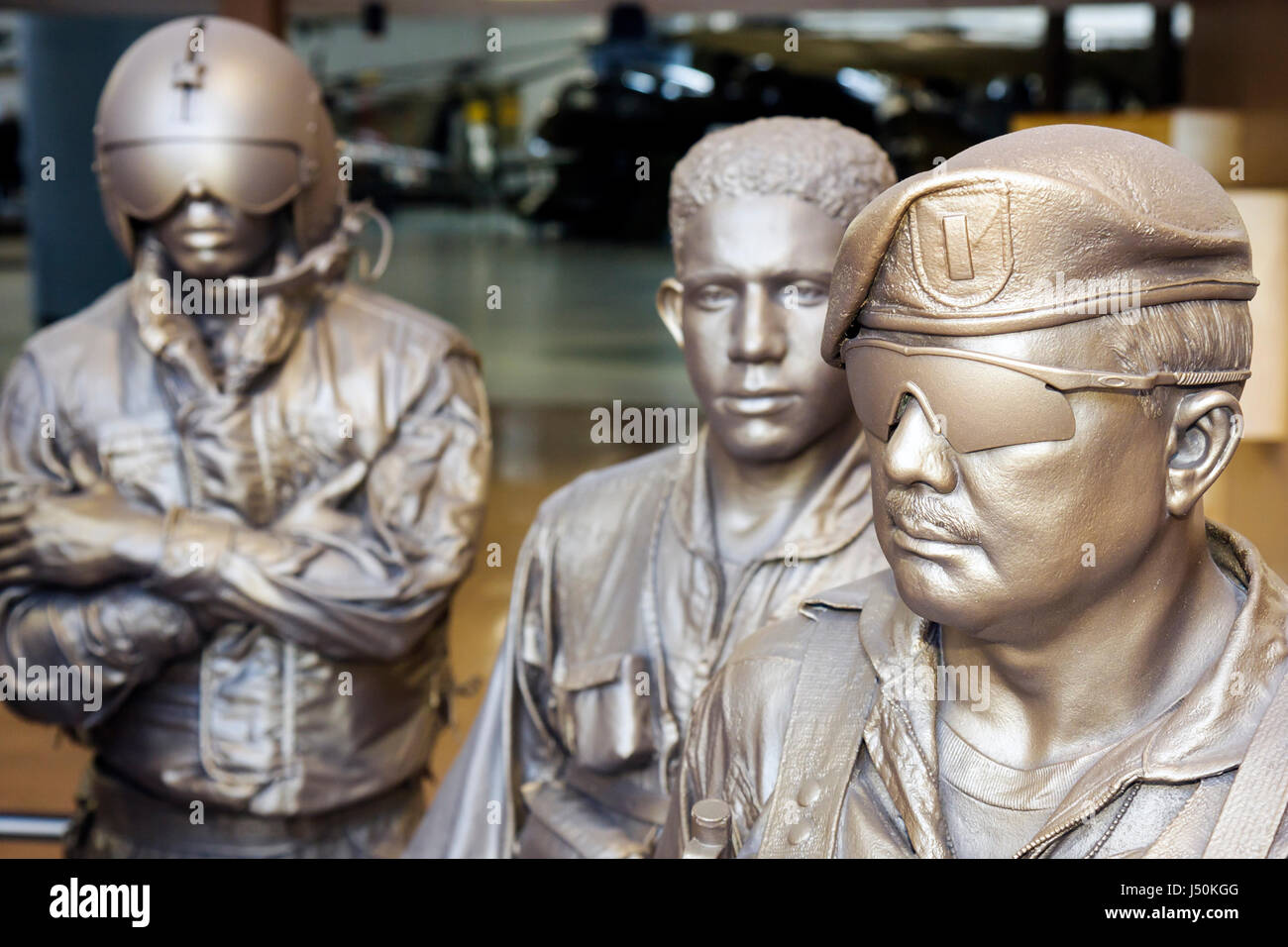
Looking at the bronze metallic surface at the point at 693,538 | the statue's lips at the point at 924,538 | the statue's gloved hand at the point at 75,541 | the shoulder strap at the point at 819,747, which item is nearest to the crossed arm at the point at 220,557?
the statue's gloved hand at the point at 75,541

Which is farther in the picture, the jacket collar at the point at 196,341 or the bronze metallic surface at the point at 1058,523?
the jacket collar at the point at 196,341

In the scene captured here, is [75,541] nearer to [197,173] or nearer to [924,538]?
[197,173]

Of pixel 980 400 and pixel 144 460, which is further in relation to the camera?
pixel 144 460

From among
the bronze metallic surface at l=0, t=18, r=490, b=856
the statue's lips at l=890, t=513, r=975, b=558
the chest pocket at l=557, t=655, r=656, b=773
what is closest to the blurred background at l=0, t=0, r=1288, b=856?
the bronze metallic surface at l=0, t=18, r=490, b=856

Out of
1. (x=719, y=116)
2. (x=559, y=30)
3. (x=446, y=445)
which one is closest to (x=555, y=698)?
(x=446, y=445)

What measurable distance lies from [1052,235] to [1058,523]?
26cm

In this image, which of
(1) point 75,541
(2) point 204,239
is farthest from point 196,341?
(1) point 75,541

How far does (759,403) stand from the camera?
227 cm

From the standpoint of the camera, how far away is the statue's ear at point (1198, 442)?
134 cm

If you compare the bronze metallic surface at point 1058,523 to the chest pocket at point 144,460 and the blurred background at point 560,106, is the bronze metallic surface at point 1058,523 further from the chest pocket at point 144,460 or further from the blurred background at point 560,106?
the blurred background at point 560,106

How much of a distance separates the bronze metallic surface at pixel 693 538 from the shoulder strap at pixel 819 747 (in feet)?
2.24

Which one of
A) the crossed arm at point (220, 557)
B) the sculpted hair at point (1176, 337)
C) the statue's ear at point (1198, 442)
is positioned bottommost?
the crossed arm at point (220, 557)

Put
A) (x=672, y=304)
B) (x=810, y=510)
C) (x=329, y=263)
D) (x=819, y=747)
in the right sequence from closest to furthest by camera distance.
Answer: (x=819, y=747) < (x=810, y=510) < (x=672, y=304) < (x=329, y=263)

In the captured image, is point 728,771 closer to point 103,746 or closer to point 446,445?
point 446,445
